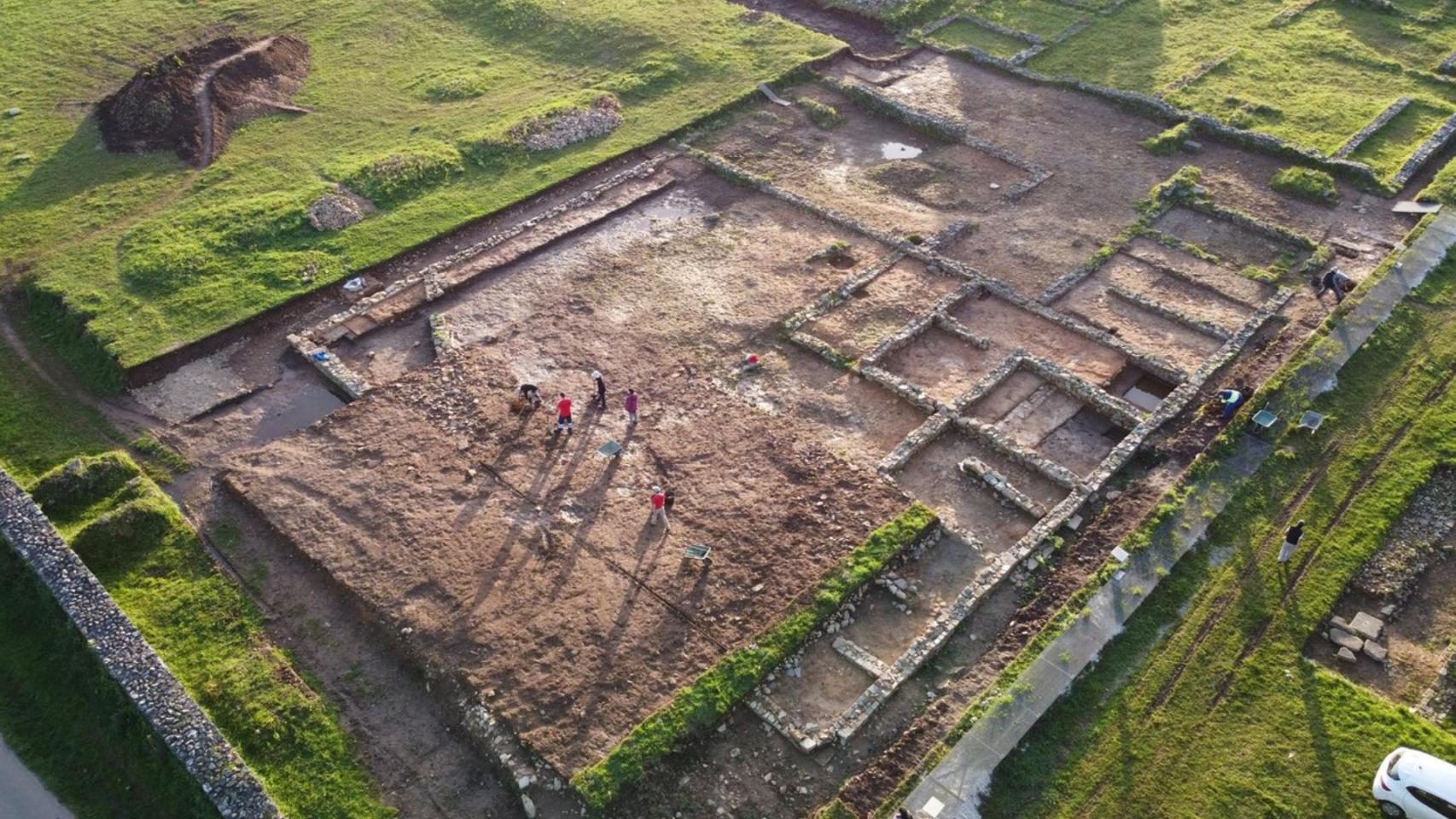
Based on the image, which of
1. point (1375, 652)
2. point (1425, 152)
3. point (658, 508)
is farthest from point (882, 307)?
point (1425, 152)

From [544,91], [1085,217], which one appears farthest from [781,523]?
[544,91]

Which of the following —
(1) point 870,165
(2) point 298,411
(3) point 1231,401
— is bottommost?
(2) point 298,411

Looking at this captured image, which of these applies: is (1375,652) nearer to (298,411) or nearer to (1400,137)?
(1400,137)

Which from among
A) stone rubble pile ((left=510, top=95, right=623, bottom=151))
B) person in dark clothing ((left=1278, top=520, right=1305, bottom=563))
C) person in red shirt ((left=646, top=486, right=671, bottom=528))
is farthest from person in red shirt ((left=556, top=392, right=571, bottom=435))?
person in dark clothing ((left=1278, top=520, right=1305, bottom=563))

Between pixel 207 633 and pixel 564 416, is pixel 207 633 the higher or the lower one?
the lower one

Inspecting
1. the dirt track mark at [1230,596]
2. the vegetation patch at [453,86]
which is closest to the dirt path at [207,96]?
the vegetation patch at [453,86]

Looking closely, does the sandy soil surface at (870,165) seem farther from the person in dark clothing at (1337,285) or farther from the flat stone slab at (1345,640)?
the flat stone slab at (1345,640)

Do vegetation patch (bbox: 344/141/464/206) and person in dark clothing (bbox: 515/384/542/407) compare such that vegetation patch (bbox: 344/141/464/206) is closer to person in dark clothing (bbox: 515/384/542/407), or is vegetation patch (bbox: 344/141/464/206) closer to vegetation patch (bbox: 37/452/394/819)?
person in dark clothing (bbox: 515/384/542/407)
